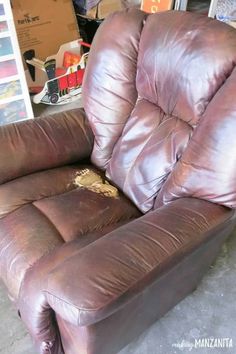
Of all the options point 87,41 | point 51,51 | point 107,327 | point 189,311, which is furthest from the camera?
point 87,41

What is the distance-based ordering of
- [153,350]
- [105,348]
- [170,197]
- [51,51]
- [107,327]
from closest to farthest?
[107,327] < [105,348] < [170,197] < [153,350] < [51,51]

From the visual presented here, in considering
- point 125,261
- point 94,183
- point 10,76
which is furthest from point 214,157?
point 10,76

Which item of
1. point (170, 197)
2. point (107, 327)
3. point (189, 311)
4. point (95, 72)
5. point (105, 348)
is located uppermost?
point (95, 72)

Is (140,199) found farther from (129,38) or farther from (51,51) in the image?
(51,51)

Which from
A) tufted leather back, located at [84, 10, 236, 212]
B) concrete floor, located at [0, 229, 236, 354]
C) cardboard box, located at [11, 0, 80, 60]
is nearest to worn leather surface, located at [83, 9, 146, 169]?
tufted leather back, located at [84, 10, 236, 212]

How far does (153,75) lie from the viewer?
1404 millimetres

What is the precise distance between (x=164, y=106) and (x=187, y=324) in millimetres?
844

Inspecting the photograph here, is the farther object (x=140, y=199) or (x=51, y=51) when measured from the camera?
(x=51, y=51)

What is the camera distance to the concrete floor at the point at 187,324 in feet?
4.57

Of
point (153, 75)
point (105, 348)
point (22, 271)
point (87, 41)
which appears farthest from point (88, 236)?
point (87, 41)

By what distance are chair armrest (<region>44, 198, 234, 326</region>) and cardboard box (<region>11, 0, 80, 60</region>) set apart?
2.24 metres

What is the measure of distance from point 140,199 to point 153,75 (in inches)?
18.3

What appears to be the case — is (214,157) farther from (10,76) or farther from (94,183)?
(10,76)

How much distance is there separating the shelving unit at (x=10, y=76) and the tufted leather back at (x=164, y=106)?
1.04 metres
